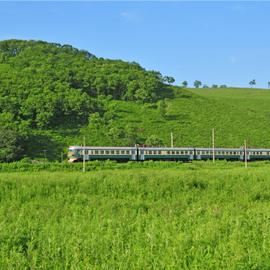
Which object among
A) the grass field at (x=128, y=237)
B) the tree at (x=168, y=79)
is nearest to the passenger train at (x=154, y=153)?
the grass field at (x=128, y=237)

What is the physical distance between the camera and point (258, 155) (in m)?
62.0

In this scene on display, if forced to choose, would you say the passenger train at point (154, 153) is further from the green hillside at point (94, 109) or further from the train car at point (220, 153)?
the green hillside at point (94, 109)

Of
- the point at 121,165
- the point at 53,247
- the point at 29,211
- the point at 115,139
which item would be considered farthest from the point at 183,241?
the point at 115,139

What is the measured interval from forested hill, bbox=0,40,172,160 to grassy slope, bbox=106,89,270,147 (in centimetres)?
587

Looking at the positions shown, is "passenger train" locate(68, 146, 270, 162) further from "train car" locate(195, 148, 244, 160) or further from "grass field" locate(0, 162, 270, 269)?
"grass field" locate(0, 162, 270, 269)

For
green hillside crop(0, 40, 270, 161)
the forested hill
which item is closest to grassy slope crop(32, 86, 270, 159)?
green hillside crop(0, 40, 270, 161)

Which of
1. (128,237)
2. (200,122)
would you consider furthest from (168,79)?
(128,237)

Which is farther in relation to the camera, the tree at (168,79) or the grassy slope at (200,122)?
the tree at (168,79)

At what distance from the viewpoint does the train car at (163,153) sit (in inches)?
2028

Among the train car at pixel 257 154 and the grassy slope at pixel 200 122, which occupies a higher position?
the grassy slope at pixel 200 122

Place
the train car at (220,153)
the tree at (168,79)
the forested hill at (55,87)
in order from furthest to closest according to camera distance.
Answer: the tree at (168,79) < the forested hill at (55,87) < the train car at (220,153)

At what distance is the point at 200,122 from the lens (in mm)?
87500

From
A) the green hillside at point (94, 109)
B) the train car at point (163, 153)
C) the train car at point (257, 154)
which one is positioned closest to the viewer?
the train car at point (163, 153)

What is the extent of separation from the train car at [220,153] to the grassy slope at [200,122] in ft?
45.2
